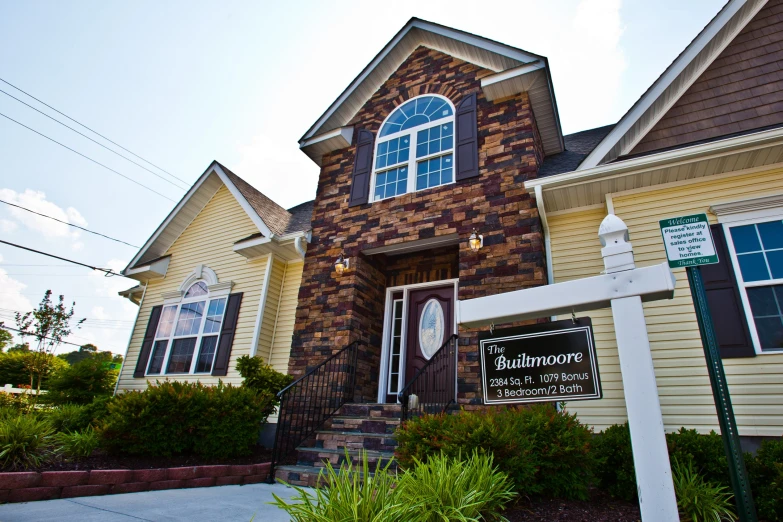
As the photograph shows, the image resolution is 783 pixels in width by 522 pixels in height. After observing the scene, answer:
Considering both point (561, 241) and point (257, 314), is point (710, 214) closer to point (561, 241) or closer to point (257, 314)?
point (561, 241)

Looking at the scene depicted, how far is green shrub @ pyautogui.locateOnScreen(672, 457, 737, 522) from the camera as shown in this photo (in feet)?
10.6

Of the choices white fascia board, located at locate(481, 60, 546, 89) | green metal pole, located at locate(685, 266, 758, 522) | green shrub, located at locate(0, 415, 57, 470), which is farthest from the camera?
white fascia board, located at locate(481, 60, 546, 89)

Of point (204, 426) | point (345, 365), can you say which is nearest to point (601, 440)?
point (345, 365)

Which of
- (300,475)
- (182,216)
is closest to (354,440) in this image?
(300,475)

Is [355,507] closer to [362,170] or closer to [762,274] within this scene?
[762,274]

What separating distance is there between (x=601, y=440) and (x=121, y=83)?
11487 mm

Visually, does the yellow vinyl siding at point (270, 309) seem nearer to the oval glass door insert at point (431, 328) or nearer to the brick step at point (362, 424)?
the brick step at point (362, 424)

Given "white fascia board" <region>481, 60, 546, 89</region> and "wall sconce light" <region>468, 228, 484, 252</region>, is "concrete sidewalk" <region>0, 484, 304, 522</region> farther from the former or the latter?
"white fascia board" <region>481, 60, 546, 89</region>

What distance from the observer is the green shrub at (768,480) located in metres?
3.31

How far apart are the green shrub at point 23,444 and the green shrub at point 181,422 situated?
0.92 meters

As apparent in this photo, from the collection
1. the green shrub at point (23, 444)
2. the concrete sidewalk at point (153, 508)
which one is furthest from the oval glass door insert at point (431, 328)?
the green shrub at point (23, 444)

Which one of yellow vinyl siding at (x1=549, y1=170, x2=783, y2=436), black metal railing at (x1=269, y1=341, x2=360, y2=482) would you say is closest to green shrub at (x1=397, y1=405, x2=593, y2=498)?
yellow vinyl siding at (x1=549, y1=170, x2=783, y2=436)

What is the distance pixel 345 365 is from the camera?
23.3ft

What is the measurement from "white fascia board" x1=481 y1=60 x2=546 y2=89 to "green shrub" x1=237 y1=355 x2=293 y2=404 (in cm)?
630
